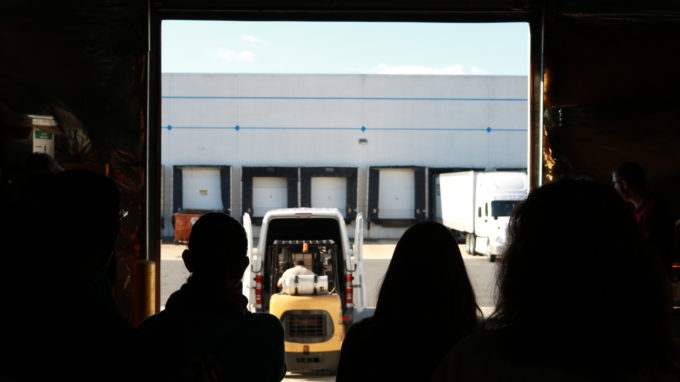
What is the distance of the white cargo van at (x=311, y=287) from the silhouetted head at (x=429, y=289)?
5.23 meters

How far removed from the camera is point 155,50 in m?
6.13

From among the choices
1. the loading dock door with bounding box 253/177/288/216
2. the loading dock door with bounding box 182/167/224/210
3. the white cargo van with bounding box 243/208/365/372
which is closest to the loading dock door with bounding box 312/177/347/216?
the loading dock door with bounding box 253/177/288/216

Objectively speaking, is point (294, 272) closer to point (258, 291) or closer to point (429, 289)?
point (258, 291)

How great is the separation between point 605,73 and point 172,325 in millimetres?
5156

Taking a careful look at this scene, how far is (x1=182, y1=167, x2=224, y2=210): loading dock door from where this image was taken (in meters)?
25.7

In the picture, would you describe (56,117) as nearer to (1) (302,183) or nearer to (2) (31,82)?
(2) (31,82)

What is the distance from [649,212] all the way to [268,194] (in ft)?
72.3

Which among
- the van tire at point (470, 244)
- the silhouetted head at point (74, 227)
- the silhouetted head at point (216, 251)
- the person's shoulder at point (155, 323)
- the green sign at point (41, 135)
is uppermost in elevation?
the green sign at point (41, 135)

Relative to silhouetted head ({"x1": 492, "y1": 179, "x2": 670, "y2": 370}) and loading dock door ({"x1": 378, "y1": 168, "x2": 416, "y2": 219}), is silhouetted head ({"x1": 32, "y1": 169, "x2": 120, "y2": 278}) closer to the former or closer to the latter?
silhouetted head ({"x1": 492, "y1": 179, "x2": 670, "y2": 370})

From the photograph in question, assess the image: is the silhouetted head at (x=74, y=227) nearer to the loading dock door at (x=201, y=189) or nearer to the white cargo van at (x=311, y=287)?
the white cargo van at (x=311, y=287)

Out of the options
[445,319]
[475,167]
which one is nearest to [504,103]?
[475,167]

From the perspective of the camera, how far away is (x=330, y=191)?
26.5 metres

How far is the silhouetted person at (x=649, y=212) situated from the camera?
4827mm

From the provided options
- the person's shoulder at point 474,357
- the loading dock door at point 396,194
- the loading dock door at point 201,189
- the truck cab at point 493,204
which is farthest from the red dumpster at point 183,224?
the person's shoulder at point 474,357
